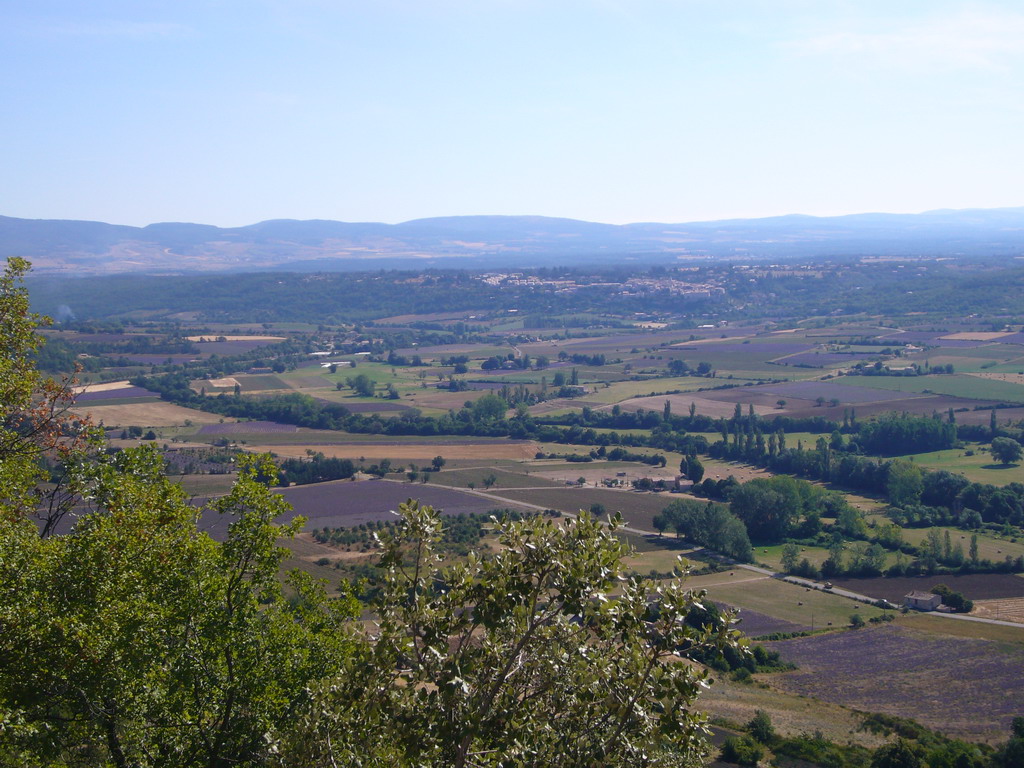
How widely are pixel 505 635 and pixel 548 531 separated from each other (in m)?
0.84

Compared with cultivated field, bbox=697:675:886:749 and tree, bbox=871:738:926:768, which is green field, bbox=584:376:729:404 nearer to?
cultivated field, bbox=697:675:886:749

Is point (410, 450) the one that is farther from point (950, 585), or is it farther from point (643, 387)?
point (950, 585)

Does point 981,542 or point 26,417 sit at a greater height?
point 26,417

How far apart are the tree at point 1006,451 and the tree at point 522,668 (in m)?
56.7

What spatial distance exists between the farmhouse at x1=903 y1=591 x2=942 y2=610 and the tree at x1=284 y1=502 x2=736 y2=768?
32184mm

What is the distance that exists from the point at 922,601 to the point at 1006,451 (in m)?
25.5

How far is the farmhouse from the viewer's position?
3531cm

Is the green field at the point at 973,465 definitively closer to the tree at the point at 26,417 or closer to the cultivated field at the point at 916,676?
the cultivated field at the point at 916,676

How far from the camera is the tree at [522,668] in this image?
6.36 metres

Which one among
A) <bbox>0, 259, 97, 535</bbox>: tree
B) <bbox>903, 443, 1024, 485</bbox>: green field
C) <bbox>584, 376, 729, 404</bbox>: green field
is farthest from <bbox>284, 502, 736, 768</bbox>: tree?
<bbox>584, 376, 729, 404</bbox>: green field

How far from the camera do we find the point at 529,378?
303ft

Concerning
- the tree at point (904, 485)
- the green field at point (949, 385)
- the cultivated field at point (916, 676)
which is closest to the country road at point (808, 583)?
the cultivated field at point (916, 676)

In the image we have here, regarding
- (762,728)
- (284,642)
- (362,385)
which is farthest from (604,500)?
(362,385)

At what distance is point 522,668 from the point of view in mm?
6727
